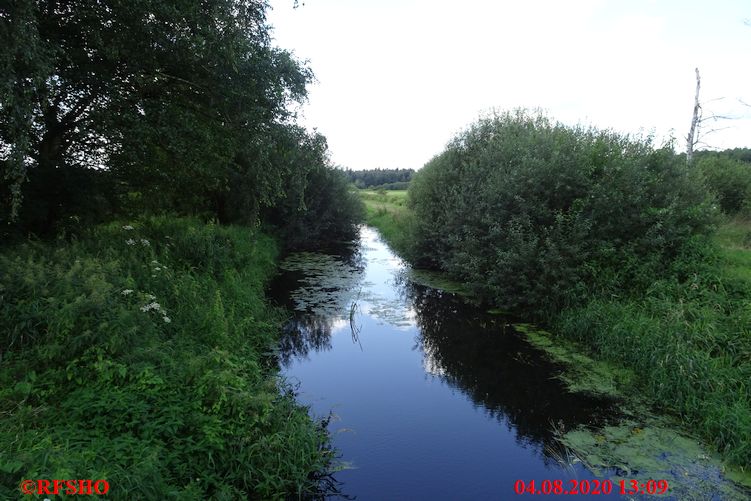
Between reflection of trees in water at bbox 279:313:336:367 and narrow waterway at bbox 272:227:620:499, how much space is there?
5cm

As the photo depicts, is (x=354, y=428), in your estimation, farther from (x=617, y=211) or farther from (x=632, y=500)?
(x=617, y=211)

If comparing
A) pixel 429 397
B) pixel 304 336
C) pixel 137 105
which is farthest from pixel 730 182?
pixel 137 105

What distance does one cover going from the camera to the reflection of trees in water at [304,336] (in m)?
10.6

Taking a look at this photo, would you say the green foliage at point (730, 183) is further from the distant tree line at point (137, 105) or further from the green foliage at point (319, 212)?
the distant tree line at point (137, 105)

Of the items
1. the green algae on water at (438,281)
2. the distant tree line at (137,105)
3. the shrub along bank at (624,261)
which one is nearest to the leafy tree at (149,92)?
the distant tree line at (137,105)

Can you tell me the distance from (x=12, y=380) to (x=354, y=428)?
184 inches

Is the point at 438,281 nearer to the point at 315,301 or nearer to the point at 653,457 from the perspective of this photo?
the point at 315,301

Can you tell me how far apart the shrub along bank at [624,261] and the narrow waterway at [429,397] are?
1410 millimetres

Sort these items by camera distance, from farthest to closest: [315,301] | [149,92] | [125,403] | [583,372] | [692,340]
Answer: [315,301], [149,92], [583,372], [692,340], [125,403]

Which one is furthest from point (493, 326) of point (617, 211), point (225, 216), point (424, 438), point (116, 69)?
point (225, 216)
